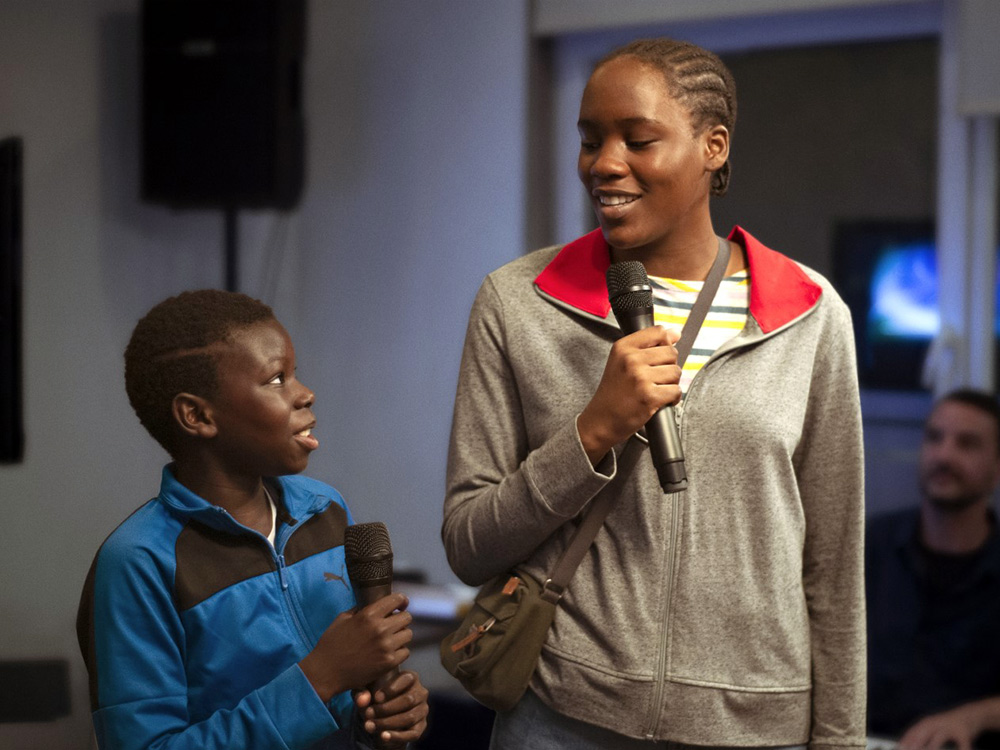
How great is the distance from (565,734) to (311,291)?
290 centimetres

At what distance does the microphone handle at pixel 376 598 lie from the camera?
105cm

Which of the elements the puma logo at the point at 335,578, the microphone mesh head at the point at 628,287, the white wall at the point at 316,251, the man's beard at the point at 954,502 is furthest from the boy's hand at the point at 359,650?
the white wall at the point at 316,251

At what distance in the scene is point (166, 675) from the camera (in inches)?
41.4

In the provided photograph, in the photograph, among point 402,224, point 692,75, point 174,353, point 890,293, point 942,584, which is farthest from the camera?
point 402,224

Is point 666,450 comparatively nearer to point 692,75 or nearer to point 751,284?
point 751,284

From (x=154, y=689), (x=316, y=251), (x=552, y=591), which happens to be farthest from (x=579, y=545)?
(x=316, y=251)

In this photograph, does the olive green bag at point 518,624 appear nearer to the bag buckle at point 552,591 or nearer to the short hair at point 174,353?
the bag buckle at point 552,591

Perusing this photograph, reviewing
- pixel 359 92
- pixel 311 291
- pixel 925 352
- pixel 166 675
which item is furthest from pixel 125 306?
pixel 166 675

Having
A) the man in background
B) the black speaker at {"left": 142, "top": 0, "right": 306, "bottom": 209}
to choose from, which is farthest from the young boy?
the black speaker at {"left": 142, "top": 0, "right": 306, "bottom": 209}

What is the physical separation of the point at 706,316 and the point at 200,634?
0.67 meters

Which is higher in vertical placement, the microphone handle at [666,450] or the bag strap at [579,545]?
the microphone handle at [666,450]

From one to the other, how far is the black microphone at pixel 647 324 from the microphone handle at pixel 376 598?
304mm

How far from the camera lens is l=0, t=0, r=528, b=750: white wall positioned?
11.4 feet

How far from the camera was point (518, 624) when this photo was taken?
1218 mm
